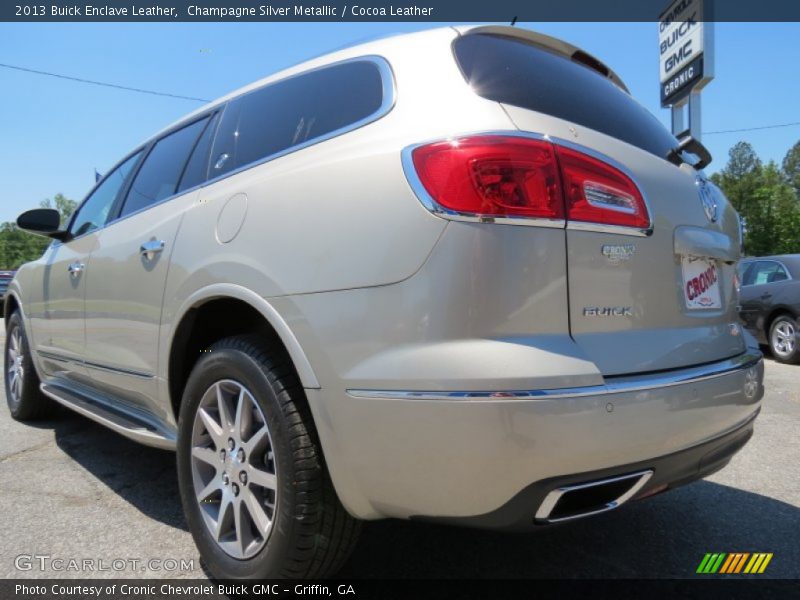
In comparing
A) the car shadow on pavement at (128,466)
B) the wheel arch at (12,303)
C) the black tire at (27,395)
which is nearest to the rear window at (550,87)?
the car shadow on pavement at (128,466)

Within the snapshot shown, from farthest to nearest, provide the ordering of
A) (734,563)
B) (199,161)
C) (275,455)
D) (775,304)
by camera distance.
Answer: (775,304) < (199,161) < (734,563) < (275,455)

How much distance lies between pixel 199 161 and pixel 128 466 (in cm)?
179

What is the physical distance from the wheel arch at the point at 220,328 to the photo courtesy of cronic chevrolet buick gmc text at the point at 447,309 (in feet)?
0.03

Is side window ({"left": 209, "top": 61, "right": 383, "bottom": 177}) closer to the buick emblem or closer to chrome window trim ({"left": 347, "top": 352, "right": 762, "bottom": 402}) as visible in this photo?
chrome window trim ({"left": 347, "top": 352, "right": 762, "bottom": 402})

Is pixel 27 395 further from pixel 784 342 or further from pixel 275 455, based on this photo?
pixel 784 342

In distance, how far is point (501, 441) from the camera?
1.37 metres

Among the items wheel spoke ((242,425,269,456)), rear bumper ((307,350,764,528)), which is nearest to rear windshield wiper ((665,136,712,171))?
rear bumper ((307,350,764,528))

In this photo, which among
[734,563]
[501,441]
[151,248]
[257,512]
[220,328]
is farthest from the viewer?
[151,248]

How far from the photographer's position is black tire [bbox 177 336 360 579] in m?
1.66

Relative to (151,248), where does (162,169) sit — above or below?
above

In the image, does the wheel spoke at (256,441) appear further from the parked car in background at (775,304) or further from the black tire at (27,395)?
the parked car in background at (775,304)

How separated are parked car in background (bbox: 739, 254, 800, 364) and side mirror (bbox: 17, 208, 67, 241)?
7.61 metres

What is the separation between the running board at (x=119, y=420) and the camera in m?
2.38

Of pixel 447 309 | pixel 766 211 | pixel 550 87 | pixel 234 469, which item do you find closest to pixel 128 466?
pixel 234 469
